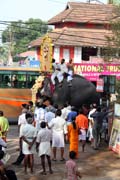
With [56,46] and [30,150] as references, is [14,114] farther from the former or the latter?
[56,46]

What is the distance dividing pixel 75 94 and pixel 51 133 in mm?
8725

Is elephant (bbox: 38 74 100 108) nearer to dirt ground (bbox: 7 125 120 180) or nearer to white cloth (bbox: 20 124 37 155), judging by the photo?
dirt ground (bbox: 7 125 120 180)

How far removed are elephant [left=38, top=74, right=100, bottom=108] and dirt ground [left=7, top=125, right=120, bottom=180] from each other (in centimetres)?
394

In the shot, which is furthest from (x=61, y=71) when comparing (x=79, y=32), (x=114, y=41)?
(x=79, y=32)

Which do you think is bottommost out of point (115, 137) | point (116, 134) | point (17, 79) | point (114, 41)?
point (115, 137)

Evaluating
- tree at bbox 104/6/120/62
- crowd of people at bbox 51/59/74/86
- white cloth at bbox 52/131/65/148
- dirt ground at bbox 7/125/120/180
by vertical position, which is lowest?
dirt ground at bbox 7/125/120/180

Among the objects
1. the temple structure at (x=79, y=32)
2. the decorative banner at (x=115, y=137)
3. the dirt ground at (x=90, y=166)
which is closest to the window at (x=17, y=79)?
the dirt ground at (x=90, y=166)

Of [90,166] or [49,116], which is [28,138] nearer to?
[90,166]

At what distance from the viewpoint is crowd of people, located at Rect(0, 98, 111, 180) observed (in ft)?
44.3

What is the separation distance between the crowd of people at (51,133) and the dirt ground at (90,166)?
24 centimetres

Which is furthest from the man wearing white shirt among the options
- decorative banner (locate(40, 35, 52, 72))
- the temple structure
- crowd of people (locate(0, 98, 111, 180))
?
the temple structure

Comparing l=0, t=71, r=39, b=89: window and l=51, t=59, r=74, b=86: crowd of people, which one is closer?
l=51, t=59, r=74, b=86: crowd of people

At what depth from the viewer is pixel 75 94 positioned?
2298 centimetres

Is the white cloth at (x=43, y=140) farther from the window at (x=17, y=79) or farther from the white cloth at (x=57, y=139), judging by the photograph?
the window at (x=17, y=79)
